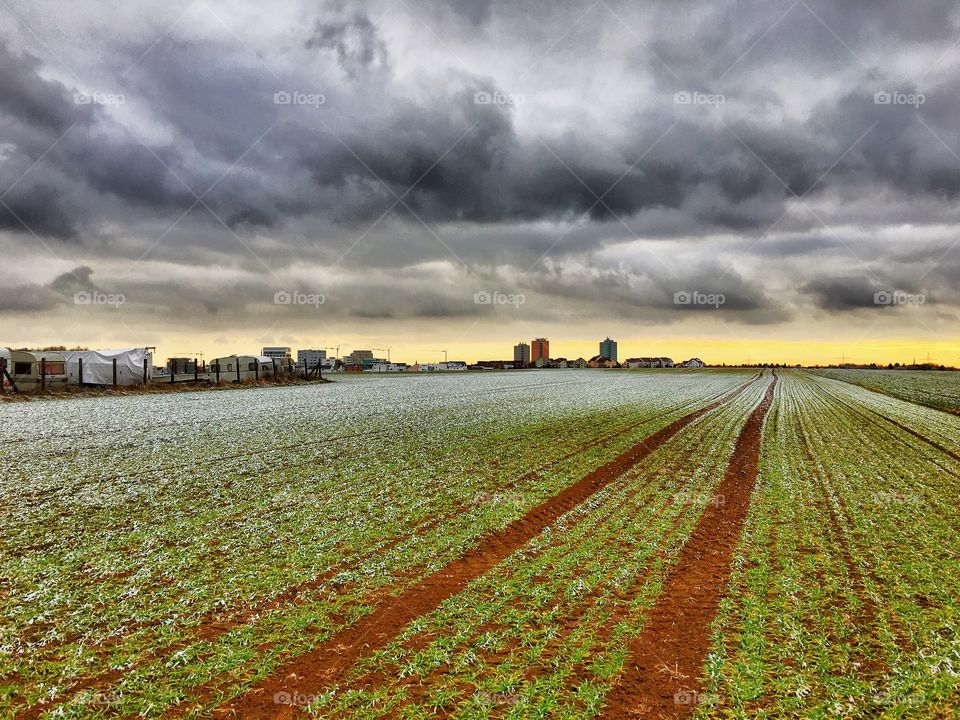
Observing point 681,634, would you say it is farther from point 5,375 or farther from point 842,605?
point 5,375

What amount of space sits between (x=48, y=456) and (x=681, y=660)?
22.3 meters

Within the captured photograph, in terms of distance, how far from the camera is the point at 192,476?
15680 millimetres

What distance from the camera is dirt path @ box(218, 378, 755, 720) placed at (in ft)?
17.9

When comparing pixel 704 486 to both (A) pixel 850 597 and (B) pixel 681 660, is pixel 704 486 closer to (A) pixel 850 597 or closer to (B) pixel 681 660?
(A) pixel 850 597

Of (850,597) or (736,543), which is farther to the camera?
(736,543)

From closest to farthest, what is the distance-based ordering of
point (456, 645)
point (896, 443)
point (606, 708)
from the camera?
point (606, 708) → point (456, 645) → point (896, 443)

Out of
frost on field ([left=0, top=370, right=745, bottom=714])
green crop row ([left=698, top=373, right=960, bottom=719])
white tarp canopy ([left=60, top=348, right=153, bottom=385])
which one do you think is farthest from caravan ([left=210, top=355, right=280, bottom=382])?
green crop row ([left=698, top=373, right=960, bottom=719])

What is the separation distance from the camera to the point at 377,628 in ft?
22.3

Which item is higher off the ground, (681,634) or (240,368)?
(240,368)

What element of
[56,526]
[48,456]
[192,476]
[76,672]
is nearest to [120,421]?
[48,456]

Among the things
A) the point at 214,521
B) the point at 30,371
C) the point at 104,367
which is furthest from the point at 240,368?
the point at 214,521

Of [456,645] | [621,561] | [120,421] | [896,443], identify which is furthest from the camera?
[120,421]

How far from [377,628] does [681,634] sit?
4.01m

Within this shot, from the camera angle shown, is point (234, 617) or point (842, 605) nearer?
point (234, 617)
